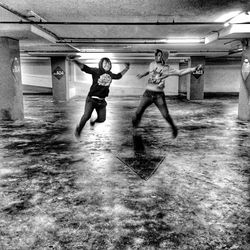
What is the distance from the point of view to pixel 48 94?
2253cm

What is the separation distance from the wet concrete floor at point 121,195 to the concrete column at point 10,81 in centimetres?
323

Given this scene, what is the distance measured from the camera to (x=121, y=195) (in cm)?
345

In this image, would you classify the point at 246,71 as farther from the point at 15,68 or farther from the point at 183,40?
the point at 15,68

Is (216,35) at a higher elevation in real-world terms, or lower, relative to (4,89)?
higher

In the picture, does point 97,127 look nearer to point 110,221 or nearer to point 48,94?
point 110,221

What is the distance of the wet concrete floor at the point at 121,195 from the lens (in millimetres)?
2521

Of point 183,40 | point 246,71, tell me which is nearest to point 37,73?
point 183,40

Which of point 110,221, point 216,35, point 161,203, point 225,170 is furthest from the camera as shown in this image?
point 216,35

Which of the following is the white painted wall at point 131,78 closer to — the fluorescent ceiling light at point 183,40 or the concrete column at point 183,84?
the concrete column at point 183,84

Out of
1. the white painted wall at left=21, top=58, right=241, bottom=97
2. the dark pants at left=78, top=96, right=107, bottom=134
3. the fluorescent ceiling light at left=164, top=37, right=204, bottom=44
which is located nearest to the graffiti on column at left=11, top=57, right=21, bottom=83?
the dark pants at left=78, top=96, right=107, bottom=134

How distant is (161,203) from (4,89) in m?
7.95

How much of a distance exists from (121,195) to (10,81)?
7488 millimetres

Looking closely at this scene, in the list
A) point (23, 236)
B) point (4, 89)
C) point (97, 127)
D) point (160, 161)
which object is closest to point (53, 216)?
point (23, 236)

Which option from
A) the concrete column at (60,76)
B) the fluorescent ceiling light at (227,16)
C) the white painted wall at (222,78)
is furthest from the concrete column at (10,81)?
the white painted wall at (222,78)
